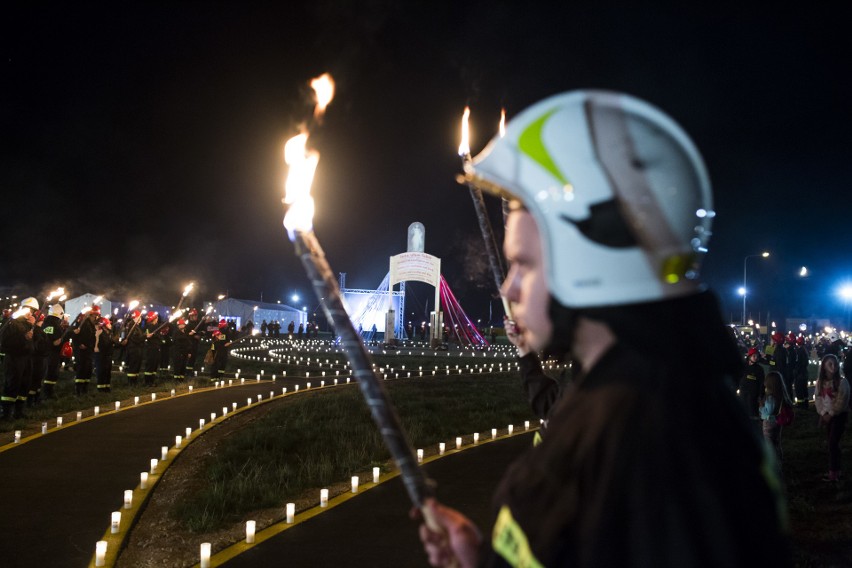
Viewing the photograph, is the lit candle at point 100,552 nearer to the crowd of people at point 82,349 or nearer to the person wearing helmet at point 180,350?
the crowd of people at point 82,349

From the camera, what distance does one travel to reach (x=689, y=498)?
1231mm

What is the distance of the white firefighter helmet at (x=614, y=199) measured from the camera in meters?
1.50

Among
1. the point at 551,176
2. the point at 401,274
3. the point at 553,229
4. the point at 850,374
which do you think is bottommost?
the point at 850,374

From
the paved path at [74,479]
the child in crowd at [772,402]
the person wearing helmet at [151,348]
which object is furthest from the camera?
the person wearing helmet at [151,348]

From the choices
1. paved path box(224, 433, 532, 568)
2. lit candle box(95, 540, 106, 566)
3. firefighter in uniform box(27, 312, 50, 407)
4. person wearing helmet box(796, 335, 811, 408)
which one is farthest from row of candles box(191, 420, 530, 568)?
person wearing helmet box(796, 335, 811, 408)

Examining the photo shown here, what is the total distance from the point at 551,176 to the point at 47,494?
26.3 feet

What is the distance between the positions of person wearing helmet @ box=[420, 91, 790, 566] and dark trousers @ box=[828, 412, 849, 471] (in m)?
9.54

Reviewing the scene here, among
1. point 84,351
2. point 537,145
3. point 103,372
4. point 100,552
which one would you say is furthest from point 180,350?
point 537,145

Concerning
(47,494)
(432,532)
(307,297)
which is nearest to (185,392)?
(47,494)

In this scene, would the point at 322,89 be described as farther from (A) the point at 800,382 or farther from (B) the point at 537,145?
(A) the point at 800,382

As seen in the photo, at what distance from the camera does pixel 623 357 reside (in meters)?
1.42

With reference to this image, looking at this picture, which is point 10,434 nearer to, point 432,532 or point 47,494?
point 47,494

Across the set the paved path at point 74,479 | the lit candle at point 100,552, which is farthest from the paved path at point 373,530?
the paved path at point 74,479

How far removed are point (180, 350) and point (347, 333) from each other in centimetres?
2057
